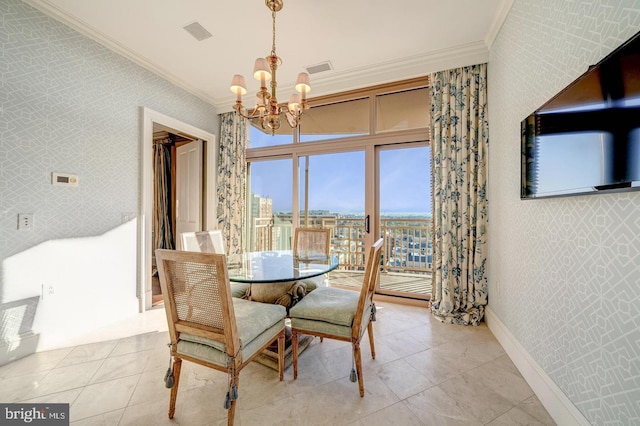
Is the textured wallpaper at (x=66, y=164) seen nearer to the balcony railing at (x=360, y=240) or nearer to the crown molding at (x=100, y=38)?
the crown molding at (x=100, y=38)

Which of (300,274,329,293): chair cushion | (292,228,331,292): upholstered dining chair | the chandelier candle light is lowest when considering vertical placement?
(300,274,329,293): chair cushion

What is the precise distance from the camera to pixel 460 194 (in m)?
2.73

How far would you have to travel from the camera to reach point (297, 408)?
1.50m

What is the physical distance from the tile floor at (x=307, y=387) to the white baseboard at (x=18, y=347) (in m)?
0.07

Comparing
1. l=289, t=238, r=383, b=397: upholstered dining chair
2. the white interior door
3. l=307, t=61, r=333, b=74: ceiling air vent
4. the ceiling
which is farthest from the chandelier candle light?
the white interior door

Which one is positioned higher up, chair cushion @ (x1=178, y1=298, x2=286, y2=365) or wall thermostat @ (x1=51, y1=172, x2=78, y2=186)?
wall thermostat @ (x1=51, y1=172, x2=78, y2=186)

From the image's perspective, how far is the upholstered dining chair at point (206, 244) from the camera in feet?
7.66

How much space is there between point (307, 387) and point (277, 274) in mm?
769

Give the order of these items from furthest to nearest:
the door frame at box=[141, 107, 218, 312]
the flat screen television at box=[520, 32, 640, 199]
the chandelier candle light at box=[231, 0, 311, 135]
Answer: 1. the door frame at box=[141, 107, 218, 312]
2. the chandelier candle light at box=[231, 0, 311, 135]
3. the flat screen television at box=[520, 32, 640, 199]

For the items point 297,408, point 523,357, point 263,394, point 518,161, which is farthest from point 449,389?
point 518,161

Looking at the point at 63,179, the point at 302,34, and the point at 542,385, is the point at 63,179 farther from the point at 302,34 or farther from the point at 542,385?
the point at 542,385

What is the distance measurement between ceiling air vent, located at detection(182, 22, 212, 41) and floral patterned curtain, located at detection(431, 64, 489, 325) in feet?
8.19

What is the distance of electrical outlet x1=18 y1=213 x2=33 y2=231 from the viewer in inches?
80.0

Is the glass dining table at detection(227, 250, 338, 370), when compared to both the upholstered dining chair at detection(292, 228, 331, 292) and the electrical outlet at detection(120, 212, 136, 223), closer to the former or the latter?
the upholstered dining chair at detection(292, 228, 331, 292)
